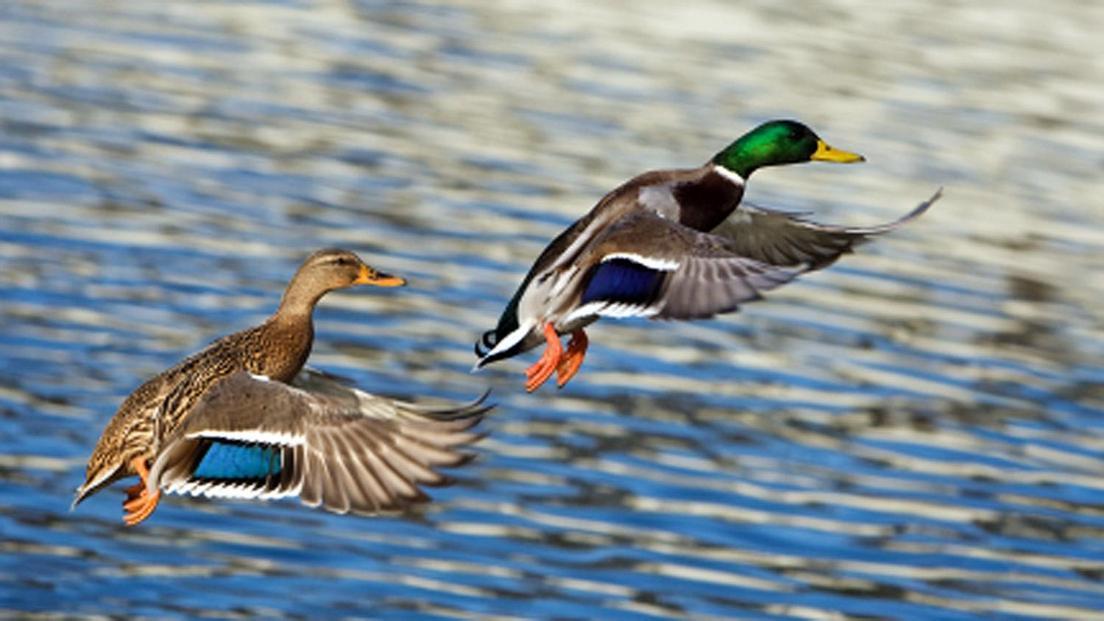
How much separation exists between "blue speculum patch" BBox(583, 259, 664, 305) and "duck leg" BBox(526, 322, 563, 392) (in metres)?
0.14

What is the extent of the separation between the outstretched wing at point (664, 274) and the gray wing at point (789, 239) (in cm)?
84

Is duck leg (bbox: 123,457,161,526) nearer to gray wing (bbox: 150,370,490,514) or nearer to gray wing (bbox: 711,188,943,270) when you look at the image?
gray wing (bbox: 150,370,490,514)

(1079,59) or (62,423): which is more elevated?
(1079,59)

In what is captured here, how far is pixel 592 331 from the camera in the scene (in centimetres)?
1742

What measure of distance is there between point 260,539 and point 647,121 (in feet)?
36.8

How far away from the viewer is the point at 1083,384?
17.4m

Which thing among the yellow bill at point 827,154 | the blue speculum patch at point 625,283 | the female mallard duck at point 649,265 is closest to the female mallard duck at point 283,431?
the female mallard duck at point 649,265

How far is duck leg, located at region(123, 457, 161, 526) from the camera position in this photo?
24.0ft

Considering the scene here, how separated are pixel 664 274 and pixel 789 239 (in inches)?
45.5

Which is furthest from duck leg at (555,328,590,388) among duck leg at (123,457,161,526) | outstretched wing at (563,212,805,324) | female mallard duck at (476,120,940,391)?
duck leg at (123,457,161,526)

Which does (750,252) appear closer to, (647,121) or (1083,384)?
(1083,384)

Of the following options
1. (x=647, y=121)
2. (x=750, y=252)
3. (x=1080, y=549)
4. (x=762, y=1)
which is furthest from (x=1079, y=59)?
(x=750, y=252)

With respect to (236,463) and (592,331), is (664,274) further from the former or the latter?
(592,331)

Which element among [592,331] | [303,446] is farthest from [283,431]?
[592,331]
